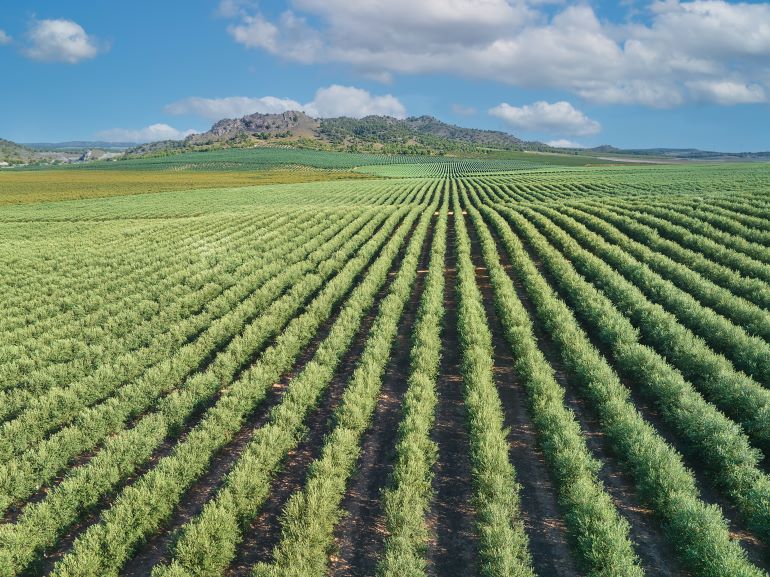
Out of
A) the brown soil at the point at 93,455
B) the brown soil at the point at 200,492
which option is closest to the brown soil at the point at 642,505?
the brown soil at the point at 200,492

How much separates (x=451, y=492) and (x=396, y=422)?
197cm

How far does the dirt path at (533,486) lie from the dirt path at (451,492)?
0.79 metres

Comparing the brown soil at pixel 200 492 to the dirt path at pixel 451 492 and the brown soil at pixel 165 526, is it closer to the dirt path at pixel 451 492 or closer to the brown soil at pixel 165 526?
the brown soil at pixel 165 526

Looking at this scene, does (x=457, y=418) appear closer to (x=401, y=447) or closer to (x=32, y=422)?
(x=401, y=447)

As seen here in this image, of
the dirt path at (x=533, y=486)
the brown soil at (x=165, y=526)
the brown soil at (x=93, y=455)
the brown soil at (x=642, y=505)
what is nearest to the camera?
the brown soil at (x=642, y=505)

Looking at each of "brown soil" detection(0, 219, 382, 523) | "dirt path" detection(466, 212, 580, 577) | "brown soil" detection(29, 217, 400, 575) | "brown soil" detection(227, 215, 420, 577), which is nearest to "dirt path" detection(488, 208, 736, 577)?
"dirt path" detection(466, 212, 580, 577)

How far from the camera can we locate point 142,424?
7.91 m

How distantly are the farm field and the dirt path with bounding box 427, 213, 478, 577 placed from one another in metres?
0.03

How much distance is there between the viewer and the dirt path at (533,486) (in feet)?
18.0

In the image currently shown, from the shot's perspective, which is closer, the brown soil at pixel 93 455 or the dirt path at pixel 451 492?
the dirt path at pixel 451 492

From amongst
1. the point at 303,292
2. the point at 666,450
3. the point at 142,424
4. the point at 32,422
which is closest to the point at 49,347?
the point at 32,422

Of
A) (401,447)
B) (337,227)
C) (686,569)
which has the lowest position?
(686,569)

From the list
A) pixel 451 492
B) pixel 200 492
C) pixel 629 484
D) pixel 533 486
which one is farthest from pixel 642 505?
pixel 200 492

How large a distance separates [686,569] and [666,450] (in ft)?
5.77
